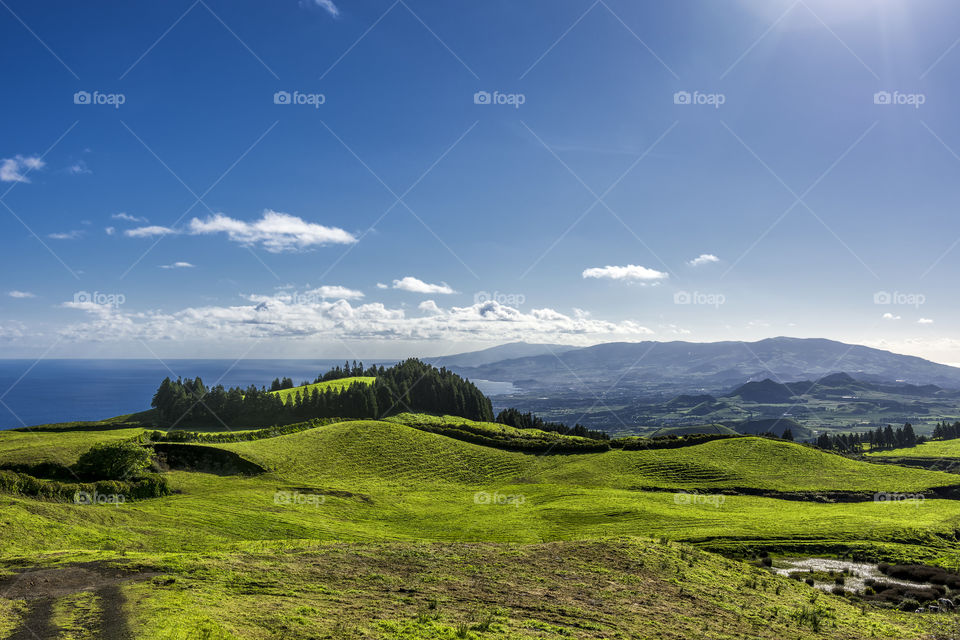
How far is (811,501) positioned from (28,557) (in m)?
86.1

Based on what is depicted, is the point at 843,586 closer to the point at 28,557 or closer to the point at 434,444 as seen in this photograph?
the point at 28,557

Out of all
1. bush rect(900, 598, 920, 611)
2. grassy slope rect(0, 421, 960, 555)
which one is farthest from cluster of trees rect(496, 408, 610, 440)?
bush rect(900, 598, 920, 611)

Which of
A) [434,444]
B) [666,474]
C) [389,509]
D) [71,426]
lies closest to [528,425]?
[434,444]

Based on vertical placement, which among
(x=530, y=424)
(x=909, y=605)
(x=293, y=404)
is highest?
(x=293, y=404)

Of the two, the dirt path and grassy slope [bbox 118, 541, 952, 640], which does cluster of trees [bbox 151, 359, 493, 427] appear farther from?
the dirt path

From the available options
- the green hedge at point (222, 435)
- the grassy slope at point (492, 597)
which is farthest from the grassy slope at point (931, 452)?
the green hedge at point (222, 435)

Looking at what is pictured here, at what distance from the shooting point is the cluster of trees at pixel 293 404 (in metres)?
145

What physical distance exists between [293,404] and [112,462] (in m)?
101

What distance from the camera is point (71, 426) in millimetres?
113938

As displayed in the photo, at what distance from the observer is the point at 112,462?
178 ft

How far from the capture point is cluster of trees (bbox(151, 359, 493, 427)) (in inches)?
5704

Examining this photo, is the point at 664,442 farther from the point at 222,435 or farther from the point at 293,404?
the point at 293,404

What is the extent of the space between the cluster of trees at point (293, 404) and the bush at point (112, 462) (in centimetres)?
8674

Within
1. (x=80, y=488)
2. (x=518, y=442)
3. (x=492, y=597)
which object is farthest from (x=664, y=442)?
(x=80, y=488)
